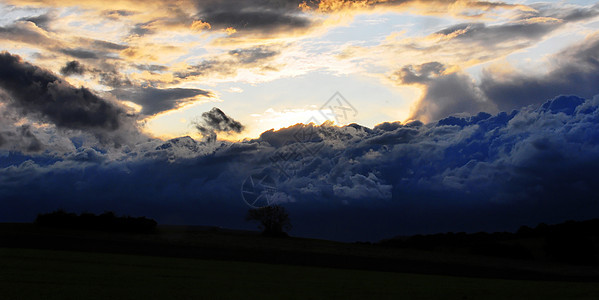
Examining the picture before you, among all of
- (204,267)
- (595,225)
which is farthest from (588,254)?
(204,267)

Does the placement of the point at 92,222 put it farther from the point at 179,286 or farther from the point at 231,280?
the point at 179,286

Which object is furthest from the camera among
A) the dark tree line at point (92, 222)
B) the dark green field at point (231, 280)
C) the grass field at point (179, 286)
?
the dark tree line at point (92, 222)

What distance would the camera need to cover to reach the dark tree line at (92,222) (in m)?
88.9

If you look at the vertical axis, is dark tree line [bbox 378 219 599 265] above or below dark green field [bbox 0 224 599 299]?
above

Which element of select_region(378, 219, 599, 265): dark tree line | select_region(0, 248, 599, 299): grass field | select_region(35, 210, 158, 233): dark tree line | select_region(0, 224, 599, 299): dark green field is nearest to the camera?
select_region(0, 248, 599, 299): grass field

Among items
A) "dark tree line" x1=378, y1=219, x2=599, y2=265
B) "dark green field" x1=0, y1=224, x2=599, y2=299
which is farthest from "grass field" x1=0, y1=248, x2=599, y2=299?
"dark tree line" x1=378, y1=219, x2=599, y2=265

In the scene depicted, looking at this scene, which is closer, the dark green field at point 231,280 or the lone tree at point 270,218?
the dark green field at point 231,280

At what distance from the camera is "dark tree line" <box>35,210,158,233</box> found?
88.9m

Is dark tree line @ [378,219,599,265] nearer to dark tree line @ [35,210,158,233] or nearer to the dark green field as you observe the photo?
the dark green field

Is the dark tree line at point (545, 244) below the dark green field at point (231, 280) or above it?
above

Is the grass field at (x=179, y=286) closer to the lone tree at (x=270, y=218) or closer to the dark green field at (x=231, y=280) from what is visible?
the dark green field at (x=231, y=280)

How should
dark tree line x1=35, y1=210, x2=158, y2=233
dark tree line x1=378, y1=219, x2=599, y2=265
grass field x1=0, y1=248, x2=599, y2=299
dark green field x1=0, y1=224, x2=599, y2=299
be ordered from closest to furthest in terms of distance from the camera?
grass field x1=0, y1=248, x2=599, y2=299 → dark green field x1=0, y1=224, x2=599, y2=299 → dark tree line x1=378, y1=219, x2=599, y2=265 → dark tree line x1=35, y1=210, x2=158, y2=233

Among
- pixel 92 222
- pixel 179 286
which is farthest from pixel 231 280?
pixel 92 222

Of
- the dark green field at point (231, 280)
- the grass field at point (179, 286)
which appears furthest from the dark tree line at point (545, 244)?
the grass field at point (179, 286)
